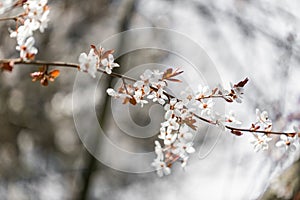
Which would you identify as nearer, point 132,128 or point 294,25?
point 294,25

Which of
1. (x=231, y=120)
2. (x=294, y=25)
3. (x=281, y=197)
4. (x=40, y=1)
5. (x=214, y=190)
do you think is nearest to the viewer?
(x=40, y=1)

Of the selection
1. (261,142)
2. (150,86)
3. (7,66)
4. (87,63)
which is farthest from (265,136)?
(7,66)

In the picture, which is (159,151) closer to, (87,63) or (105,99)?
(87,63)

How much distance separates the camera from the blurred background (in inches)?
90.9

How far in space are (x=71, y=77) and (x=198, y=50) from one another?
2.52 ft

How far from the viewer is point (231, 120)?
85cm

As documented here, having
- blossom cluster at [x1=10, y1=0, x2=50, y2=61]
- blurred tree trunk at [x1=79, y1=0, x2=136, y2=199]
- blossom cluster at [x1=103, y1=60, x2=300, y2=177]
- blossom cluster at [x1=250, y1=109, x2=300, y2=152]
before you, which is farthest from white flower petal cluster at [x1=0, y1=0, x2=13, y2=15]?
blurred tree trunk at [x1=79, y1=0, x2=136, y2=199]

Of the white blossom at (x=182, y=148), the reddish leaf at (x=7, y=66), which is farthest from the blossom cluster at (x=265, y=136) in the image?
the reddish leaf at (x=7, y=66)

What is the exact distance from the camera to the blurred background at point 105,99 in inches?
90.9

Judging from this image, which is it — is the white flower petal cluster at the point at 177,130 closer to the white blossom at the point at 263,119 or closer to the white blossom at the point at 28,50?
the white blossom at the point at 263,119

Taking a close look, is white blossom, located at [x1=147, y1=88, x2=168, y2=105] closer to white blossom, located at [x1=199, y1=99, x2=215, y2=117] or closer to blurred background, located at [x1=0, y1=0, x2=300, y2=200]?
white blossom, located at [x1=199, y1=99, x2=215, y2=117]

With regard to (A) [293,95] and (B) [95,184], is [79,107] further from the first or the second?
(A) [293,95]

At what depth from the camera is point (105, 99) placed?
8.34 ft

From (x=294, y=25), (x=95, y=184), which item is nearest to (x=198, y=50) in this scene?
(x=294, y=25)
